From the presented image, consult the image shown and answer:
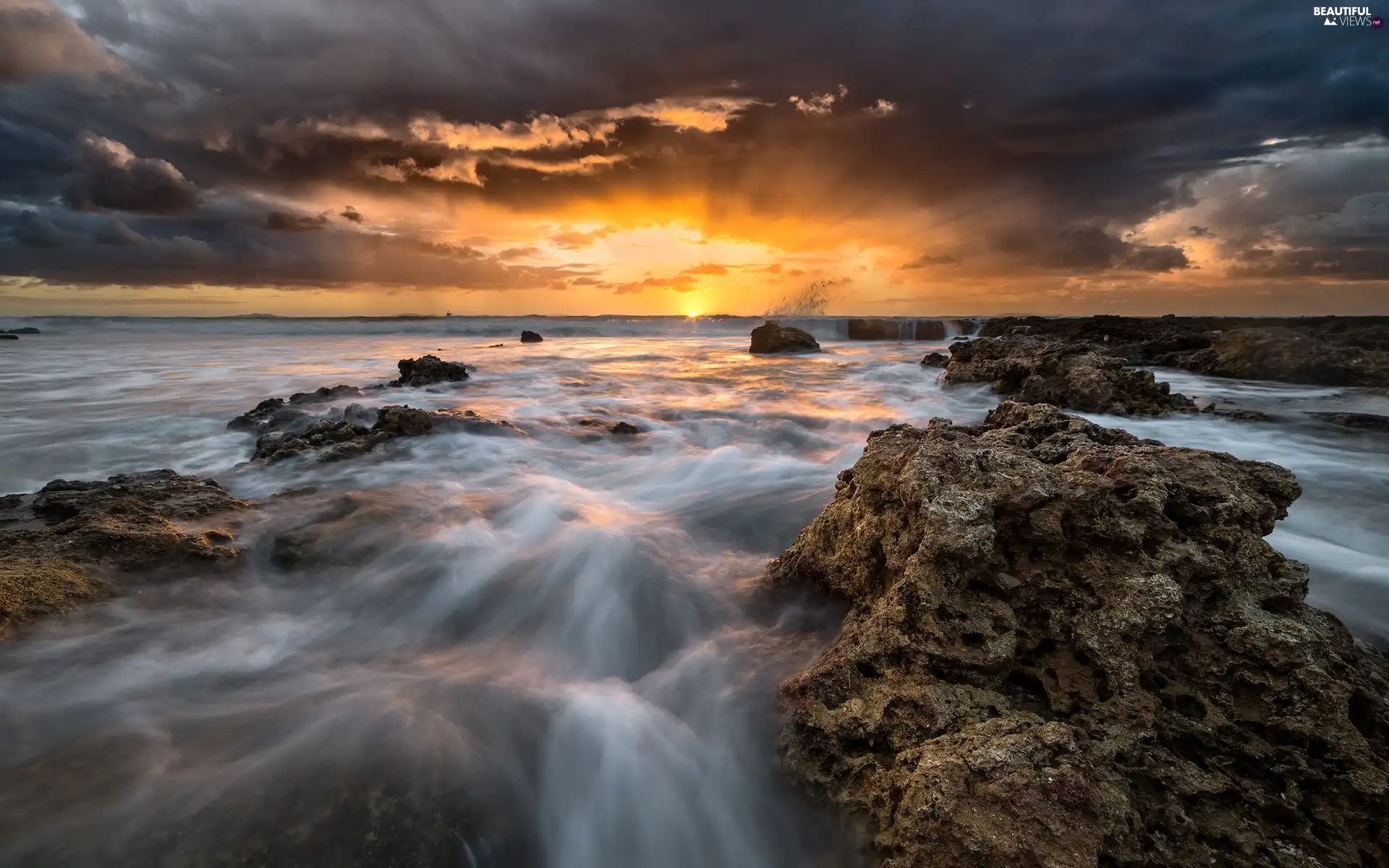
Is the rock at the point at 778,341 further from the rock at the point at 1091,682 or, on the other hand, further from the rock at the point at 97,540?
the rock at the point at 1091,682

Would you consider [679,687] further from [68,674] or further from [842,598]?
[68,674]

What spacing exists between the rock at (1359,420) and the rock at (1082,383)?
1.74 metres

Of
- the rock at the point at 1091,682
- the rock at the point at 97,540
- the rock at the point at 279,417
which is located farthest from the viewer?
the rock at the point at 279,417

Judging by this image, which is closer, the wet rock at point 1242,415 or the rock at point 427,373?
the wet rock at point 1242,415

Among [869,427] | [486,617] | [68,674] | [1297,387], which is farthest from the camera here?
[1297,387]

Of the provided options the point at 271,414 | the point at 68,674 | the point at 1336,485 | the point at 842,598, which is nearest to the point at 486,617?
the point at 68,674

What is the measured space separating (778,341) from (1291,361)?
1585 centimetres

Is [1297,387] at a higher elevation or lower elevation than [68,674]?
higher

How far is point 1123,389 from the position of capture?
1007 centimetres

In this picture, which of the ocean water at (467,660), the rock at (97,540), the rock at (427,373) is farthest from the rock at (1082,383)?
the rock at (427,373)

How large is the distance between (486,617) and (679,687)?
1611mm

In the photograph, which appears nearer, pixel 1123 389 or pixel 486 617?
pixel 486 617

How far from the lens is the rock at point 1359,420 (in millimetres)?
9023

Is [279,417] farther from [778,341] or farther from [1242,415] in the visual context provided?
[778,341]
